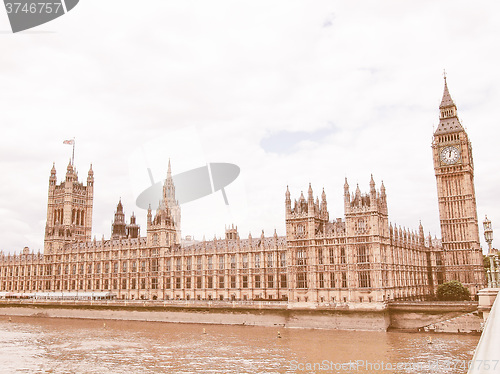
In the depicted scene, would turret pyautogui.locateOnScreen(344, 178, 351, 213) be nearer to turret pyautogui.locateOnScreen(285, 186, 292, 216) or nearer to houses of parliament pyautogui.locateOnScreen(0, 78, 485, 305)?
houses of parliament pyautogui.locateOnScreen(0, 78, 485, 305)

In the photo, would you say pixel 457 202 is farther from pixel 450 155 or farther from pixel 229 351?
pixel 229 351

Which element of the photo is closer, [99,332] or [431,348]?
[431,348]

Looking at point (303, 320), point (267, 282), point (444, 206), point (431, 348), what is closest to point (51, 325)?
point (267, 282)

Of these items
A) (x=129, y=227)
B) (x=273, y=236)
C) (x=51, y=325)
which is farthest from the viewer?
(x=129, y=227)

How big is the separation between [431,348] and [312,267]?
32.5 m

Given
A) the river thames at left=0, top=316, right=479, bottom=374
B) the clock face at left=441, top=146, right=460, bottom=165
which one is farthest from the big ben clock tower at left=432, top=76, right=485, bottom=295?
the river thames at left=0, top=316, right=479, bottom=374

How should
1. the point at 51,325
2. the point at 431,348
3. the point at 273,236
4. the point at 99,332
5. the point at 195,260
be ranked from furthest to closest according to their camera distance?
the point at 195,260 < the point at 273,236 < the point at 51,325 < the point at 99,332 < the point at 431,348

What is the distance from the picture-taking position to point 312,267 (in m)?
89.9

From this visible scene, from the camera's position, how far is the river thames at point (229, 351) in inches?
1982

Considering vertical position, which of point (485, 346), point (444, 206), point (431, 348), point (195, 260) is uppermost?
point (444, 206)

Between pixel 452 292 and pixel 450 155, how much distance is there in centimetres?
3894

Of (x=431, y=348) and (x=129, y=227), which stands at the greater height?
(x=129, y=227)

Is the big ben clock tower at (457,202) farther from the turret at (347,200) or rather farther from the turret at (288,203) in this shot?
the turret at (288,203)

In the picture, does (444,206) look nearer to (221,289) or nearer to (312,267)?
(312,267)
